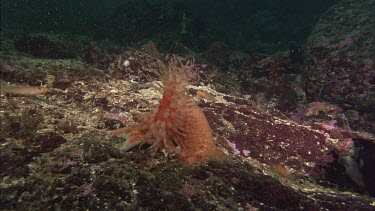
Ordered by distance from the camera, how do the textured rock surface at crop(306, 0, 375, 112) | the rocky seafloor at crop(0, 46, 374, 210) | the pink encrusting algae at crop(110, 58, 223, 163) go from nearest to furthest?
the rocky seafloor at crop(0, 46, 374, 210), the pink encrusting algae at crop(110, 58, 223, 163), the textured rock surface at crop(306, 0, 375, 112)

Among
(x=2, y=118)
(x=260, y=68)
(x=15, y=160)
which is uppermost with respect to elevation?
(x=260, y=68)

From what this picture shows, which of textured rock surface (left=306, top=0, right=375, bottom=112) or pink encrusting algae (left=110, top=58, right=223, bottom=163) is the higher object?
textured rock surface (left=306, top=0, right=375, bottom=112)

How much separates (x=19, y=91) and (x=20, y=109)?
53 cm

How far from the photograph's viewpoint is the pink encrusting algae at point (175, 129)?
8.87ft

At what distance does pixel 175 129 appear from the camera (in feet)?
9.11

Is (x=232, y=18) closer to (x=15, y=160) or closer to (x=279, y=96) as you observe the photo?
(x=279, y=96)

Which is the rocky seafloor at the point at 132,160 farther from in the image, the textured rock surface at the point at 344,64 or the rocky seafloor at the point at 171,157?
the textured rock surface at the point at 344,64

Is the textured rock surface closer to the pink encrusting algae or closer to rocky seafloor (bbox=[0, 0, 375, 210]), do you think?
rocky seafloor (bbox=[0, 0, 375, 210])

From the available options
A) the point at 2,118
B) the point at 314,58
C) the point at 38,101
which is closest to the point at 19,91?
the point at 38,101

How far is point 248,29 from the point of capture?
18484mm

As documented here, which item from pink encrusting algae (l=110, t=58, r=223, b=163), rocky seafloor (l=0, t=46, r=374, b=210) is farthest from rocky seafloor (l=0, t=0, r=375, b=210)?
pink encrusting algae (l=110, t=58, r=223, b=163)

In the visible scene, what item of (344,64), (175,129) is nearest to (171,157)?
(175,129)

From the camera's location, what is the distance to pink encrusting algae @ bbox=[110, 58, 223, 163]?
2.70m

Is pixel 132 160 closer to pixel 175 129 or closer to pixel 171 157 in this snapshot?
pixel 171 157
